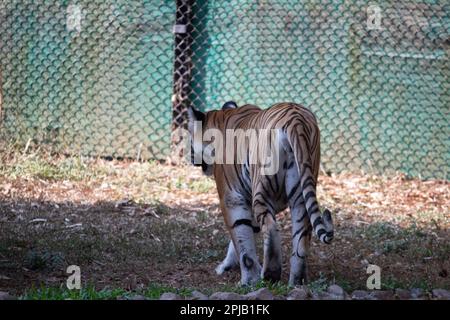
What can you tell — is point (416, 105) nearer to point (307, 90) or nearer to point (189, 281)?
point (307, 90)

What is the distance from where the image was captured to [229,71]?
10.5m

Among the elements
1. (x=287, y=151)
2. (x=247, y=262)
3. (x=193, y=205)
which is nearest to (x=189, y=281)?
(x=247, y=262)

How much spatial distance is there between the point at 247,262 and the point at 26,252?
1.87 m

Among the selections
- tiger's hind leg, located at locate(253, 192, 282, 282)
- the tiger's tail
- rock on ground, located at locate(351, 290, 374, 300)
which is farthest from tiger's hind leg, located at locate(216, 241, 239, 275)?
rock on ground, located at locate(351, 290, 374, 300)

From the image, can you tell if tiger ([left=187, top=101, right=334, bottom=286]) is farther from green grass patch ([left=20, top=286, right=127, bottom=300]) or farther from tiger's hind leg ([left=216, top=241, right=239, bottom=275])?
green grass patch ([left=20, top=286, right=127, bottom=300])

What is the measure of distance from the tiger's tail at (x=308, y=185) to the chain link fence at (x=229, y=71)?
4.63 m

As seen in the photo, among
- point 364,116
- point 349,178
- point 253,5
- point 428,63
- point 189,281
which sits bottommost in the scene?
point 189,281

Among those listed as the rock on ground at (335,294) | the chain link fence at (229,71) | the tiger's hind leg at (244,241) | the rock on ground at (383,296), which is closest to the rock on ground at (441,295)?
the rock on ground at (383,296)

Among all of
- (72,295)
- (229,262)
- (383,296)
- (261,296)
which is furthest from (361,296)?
(229,262)

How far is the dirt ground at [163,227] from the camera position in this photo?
6492 millimetres

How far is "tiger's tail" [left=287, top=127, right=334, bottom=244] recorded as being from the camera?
17.7 feet

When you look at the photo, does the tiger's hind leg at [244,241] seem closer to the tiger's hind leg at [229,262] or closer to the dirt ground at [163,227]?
the dirt ground at [163,227]

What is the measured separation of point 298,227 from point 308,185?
1.25 feet

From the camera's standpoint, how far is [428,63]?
10086 mm
